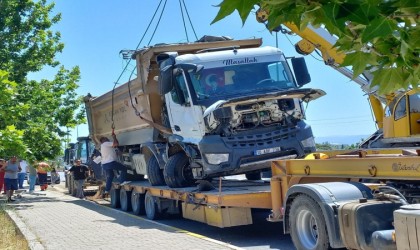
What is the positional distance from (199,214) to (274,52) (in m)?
3.39

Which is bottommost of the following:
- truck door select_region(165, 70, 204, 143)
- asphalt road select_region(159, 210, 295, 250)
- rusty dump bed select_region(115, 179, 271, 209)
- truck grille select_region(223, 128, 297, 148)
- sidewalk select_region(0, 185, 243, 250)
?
asphalt road select_region(159, 210, 295, 250)

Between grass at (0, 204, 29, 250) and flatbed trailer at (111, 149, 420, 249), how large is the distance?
3.17 metres

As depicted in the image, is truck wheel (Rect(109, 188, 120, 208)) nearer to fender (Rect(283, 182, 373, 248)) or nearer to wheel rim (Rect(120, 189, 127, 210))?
wheel rim (Rect(120, 189, 127, 210))

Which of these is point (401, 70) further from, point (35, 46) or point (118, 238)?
point (35, 46)

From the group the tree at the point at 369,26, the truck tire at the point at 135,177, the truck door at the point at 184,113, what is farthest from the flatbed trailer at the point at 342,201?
the truck tire at the point at 135,177

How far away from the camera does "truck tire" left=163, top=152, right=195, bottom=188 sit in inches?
445

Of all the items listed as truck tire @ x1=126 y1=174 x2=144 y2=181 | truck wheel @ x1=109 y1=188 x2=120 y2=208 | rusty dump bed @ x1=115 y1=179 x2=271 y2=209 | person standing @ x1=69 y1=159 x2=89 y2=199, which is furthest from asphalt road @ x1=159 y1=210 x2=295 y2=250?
person standing @ x1=69 y1=159 x2=89 y2=199

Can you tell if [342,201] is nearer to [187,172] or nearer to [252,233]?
[252,233]

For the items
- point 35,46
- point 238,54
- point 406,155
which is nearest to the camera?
point 406,155

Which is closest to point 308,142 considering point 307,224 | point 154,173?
point 307,224

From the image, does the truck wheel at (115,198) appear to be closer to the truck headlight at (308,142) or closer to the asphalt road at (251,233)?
the asphalt road at (251,233)

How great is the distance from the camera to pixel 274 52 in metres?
10.9

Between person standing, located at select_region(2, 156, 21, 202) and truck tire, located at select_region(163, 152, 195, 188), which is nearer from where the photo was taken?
truck tire, located at select_region(163, 152, 195, 188)

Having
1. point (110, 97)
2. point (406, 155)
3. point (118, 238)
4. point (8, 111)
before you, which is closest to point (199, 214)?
point (118, 238)
